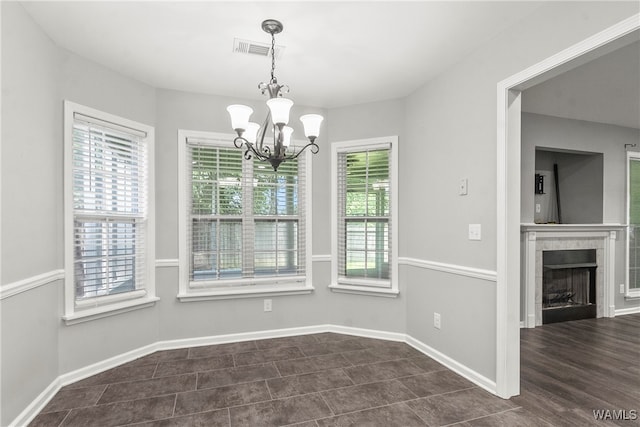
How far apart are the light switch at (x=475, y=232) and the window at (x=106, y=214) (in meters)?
2.93

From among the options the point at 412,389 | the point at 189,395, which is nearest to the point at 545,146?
the point at 412,389

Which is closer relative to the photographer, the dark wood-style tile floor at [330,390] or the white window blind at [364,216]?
the dark wood-style tile floor at [330,390]

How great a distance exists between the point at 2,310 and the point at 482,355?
3232 millimetres

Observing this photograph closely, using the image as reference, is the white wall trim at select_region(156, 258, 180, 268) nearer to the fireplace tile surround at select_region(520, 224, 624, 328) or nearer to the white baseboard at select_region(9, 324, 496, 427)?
the white baseboard at select_region(9, 324, 496, 427)

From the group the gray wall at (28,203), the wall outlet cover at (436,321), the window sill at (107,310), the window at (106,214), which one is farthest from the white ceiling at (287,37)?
the wall outlet cover at (436,321)

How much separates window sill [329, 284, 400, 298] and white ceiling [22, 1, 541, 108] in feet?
7.03

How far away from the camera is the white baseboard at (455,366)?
8.66 ft

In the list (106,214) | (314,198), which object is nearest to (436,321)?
(314,198)

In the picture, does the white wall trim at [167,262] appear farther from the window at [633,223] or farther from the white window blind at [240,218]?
the window at [633,223]

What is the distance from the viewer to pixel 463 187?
9.53ft

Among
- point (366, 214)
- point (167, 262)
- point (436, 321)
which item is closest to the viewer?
point (436, 321)

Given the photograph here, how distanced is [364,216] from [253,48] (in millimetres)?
2108

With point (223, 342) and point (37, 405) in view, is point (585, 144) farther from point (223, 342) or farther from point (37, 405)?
point (37, 405)

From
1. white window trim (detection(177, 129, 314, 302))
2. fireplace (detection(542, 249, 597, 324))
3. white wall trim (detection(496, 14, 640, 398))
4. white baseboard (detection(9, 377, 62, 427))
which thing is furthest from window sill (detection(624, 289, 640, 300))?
white baseboard (detection(9, 377, 62, 427))
